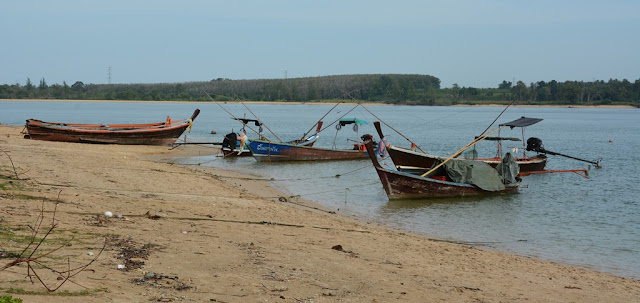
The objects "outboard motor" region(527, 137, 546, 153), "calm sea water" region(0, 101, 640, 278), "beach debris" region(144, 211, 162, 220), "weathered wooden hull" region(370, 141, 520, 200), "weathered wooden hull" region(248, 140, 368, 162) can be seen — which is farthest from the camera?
"weathered wooden hull" region(248, 140, 368, 162)

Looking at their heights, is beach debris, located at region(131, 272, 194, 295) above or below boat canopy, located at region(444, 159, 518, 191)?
above

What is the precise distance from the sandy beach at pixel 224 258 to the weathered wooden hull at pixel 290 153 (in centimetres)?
1247

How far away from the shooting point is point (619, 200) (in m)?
18.1

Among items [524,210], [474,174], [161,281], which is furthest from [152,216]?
[474,174]

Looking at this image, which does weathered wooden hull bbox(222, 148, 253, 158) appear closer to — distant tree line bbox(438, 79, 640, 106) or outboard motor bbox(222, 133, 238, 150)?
outboard motor bbox(222, 133, 238, 150)

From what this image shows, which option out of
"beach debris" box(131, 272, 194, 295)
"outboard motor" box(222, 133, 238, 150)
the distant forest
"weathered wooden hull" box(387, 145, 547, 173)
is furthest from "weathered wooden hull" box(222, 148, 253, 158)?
the distant forest

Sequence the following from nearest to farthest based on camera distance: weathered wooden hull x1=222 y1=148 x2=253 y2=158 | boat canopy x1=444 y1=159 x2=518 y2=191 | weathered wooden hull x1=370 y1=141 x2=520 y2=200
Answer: weathered wooden hull x1=370 y1=141 x2=520 y2=200 < boat canopy x1=444 y1=159 x2=518 y2=191 < weathered wooden hull x1=222 y1=148 x2=253 y2=158

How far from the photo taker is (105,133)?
26.5m

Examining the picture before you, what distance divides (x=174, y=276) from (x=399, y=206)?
10100 mm

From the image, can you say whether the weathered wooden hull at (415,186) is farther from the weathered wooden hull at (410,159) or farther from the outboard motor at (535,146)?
the outboard motor at (535,146)

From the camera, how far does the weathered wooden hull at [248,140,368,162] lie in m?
24.8

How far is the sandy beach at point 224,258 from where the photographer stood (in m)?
5.53

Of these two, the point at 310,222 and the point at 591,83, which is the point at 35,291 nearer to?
the point at 310,222

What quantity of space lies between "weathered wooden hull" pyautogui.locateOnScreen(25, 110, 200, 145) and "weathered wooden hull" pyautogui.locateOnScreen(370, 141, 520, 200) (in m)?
15.2
